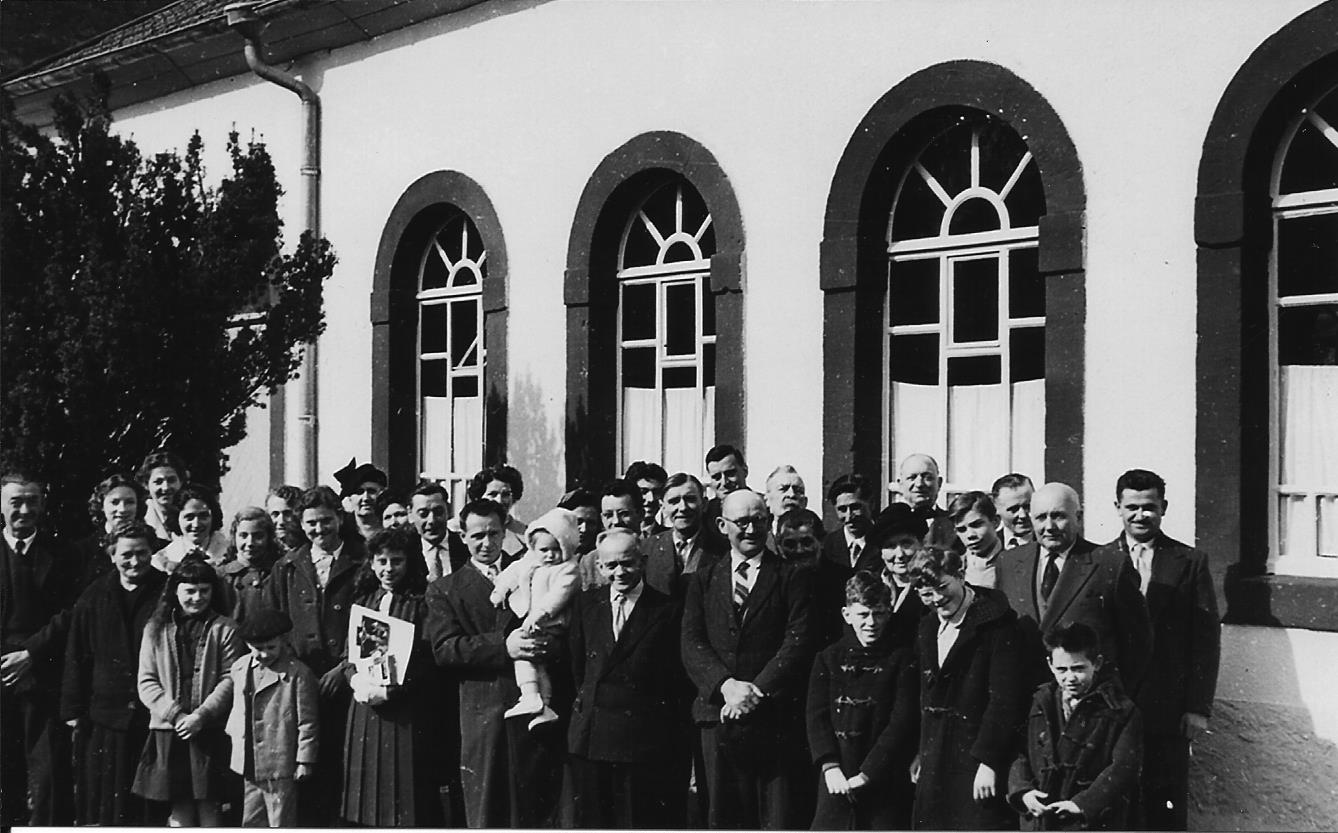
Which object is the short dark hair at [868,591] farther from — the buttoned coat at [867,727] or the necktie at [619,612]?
the necktie at [619,612]

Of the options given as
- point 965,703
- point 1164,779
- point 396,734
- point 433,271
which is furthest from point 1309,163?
point 433,271

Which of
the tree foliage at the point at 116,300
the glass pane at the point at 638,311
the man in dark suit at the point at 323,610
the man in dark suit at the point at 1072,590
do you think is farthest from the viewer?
the glass pane at the point at 638,311

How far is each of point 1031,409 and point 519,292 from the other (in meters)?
4.05

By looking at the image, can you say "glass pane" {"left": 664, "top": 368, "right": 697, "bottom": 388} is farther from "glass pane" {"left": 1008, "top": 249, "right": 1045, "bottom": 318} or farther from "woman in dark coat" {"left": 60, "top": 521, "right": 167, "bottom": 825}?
"woman in dark coat" {"left": 60, "top": 521, "right": 167, "bottom": 825}

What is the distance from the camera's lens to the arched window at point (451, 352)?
11.4 meters

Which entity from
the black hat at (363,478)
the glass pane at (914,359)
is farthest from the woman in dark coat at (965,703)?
the black hat at (363,478)

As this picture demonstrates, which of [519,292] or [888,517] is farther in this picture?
[519,292]

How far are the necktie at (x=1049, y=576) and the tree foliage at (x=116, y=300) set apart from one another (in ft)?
19.7

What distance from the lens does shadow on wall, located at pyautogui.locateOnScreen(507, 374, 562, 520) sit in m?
10.6

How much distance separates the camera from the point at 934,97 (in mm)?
8156

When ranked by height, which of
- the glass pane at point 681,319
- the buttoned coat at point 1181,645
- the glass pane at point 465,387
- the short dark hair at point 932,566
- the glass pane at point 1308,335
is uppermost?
the glass pane at point 681,319

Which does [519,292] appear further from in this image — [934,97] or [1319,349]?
[1319,349]

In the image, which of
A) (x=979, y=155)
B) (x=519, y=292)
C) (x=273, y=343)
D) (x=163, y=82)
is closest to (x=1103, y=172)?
(x=979, y=155)

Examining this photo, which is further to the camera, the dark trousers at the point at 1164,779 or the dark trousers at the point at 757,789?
the dark trousers at the point at 1164,779
